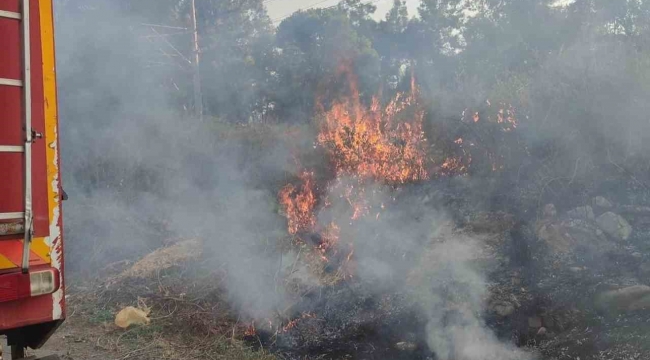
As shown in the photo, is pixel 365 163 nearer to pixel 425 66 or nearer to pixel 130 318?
pixel 130 318

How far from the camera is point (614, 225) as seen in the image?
5996 millimetres

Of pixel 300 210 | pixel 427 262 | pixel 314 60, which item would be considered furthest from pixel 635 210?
pixel 314 60

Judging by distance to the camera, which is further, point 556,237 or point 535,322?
point 556,237

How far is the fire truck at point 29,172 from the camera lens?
7.11 ft

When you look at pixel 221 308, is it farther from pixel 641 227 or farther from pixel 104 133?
pixel 104 133

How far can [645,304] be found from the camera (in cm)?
464

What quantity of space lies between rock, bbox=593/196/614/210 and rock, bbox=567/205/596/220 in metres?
0.14

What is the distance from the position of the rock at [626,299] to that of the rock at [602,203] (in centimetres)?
184

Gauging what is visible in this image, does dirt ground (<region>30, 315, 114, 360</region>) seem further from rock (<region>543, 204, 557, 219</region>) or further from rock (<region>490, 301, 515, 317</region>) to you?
rock (<region>543, 204, 557, 219</region>)

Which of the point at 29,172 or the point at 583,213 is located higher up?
the point at 29,172

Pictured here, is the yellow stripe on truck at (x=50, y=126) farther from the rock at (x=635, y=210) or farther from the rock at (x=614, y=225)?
the rock at (x=635, y=210)

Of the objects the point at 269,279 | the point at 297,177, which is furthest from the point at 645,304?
the point at 297,177

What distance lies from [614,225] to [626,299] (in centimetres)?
152

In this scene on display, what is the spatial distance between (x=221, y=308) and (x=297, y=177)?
13.0ft
